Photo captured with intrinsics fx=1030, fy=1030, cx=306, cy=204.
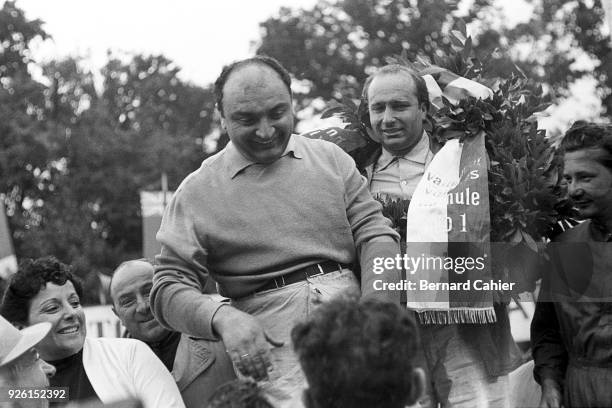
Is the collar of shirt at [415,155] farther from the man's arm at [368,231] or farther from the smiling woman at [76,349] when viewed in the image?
the smiling woman at [76,349]

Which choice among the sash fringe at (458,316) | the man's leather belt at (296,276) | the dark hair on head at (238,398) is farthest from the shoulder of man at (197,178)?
the dark hair on head at (238,398)

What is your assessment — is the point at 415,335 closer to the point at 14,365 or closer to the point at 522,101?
the point at 14,365

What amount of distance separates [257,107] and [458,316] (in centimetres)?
108

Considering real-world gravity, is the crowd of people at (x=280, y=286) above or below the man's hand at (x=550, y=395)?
above

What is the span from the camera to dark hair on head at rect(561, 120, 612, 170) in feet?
11.7

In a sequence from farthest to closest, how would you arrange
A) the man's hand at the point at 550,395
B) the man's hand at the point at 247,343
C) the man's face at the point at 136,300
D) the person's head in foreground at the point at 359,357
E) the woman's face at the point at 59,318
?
the man's face at the point at 136,300
the woman's face at the point at 59,318
the man's hand at the point at 550,395
the man's hand at the point at 247,343
the person's head in foreground at the point at 359,357

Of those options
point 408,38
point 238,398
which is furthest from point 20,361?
point 408,38

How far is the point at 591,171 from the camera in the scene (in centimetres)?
356

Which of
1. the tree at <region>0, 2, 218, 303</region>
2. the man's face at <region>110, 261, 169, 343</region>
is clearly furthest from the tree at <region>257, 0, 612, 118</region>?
the man's face at <region>110, 261, 169, 343</region>

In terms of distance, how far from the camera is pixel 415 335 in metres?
2.49

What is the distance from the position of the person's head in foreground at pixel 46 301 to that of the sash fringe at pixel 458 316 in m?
1.36

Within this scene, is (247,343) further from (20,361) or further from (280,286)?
(20,361)

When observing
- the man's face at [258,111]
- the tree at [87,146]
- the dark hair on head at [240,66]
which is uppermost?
the dark hair on head at [240,66]

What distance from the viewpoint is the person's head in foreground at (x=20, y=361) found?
3.68 m
